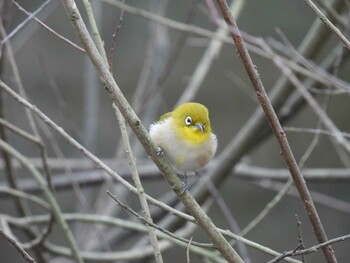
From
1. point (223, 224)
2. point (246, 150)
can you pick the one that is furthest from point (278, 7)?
point (246, 150)

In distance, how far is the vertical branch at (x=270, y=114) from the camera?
205cm

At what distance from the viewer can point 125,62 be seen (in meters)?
7.62

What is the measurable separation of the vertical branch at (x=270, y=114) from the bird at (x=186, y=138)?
0.97 m

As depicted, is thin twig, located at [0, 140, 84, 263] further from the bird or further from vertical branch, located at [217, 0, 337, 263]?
vertical branch, located at [217, 0, 337, 263]

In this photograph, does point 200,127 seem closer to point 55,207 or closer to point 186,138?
point 186,138

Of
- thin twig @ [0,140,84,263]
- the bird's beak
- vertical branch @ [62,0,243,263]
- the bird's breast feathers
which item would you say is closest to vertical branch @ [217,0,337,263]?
vertical branch @ [62,0,243,263]

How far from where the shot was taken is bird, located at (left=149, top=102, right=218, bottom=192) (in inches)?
127

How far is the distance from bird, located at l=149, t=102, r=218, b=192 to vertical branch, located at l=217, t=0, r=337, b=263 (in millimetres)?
970

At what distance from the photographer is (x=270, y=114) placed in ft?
7.09

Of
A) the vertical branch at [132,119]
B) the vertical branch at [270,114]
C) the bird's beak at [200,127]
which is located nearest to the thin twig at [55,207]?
the bird's beak at [200,127]

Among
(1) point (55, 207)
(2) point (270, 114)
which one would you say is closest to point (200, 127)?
(1) point (55, 207)

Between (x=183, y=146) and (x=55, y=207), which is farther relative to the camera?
(x=55, y=207)

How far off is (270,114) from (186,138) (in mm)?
1151

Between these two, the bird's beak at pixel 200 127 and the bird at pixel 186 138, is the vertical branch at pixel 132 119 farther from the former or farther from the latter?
the bird's beak at pixel 200 127
